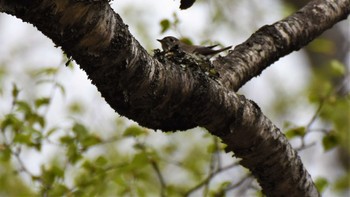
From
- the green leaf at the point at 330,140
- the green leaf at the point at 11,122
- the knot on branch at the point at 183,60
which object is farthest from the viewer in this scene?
the green leaf at the point at 330,140

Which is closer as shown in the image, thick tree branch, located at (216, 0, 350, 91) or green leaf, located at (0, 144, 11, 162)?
thick tree branch, located at (216, 0, 350, 91)

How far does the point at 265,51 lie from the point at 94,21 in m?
1.15

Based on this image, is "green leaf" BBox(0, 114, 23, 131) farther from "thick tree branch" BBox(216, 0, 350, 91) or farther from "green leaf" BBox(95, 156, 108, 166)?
"thick tree branch" BBox(216, 0, 350, 91)

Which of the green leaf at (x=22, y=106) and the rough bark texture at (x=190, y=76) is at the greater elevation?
the green leaf at (x=22, y=106)

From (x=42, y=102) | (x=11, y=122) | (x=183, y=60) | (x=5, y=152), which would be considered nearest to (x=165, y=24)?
(x=42, y=102)

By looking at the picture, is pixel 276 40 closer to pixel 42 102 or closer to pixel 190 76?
pixel 190 76

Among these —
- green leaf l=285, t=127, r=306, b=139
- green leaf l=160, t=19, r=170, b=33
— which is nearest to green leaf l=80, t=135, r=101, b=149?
green leaf l=160, t=19, r=170, b=33

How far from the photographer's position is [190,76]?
2244 millimetres

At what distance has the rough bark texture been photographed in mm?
1857

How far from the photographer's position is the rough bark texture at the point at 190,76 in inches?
73.1

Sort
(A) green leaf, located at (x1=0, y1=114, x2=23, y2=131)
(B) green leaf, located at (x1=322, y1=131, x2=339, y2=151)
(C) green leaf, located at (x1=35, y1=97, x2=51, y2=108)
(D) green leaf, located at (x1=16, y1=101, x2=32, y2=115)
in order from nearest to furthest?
1. (A) green leaf, located at (x1=0, y1=114, x2=23, y2=131)
2. (D) green leaf, located at (x1=16, y1=101, x2=32, y2=115)
3. (B) green leaf, located at (x1=322, y1=131, x2=339, y2=151)
4. (C) green leaf, located at (x1=35, y1=97, x2=51, y2=108)

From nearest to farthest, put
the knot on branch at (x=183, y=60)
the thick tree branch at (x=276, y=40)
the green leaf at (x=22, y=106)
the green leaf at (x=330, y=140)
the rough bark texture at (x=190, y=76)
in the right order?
the rough bark texture at (x=190, y=76) < the knot on branch at (x=183, y=60) < the thick tree branch at (x=276, y=40) < the green leaf at (x=22, y=106) < the green leaf at (x=330, y=140)

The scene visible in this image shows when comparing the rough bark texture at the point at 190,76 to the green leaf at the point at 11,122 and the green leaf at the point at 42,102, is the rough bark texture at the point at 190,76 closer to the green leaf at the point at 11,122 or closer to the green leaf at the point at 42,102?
the green leaf at the point at 11,122

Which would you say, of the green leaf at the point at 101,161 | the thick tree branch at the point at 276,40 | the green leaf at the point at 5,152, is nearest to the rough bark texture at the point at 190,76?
the thick tree branch at the point at 276,40
